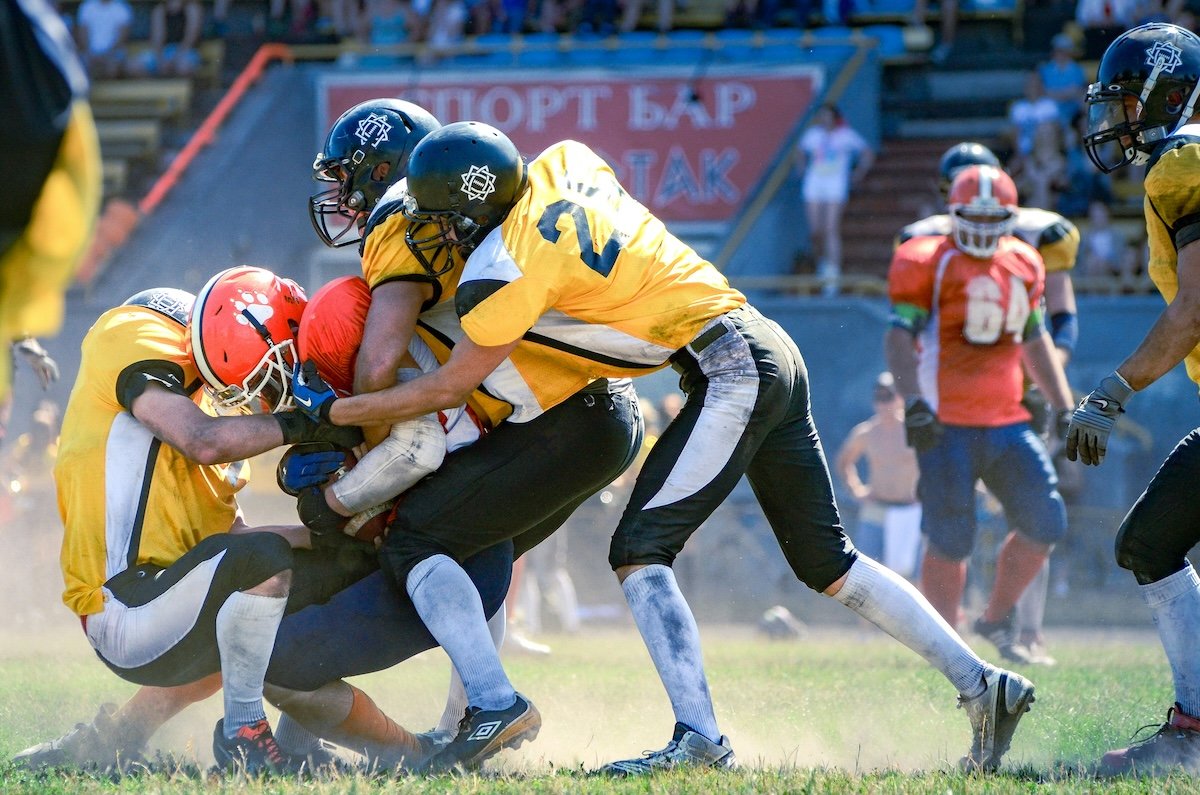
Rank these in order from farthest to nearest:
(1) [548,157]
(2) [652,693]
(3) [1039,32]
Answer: (3) [1039,32]
(2) [652,693]
(1) [548,157]

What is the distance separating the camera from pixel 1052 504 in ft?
23.0

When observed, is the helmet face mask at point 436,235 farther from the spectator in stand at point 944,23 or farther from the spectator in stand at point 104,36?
the spectator in stand at point 104,36

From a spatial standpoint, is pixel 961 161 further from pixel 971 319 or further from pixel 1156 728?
pixel 1156 728

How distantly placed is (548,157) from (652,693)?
8.16ft

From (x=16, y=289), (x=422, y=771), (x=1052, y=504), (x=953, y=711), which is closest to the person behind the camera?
(x=16, y=289)

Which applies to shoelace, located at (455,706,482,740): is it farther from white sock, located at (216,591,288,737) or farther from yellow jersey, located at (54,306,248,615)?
yellow jersey, located at (54,306,248,615)

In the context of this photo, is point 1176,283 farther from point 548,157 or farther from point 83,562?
point 83,562

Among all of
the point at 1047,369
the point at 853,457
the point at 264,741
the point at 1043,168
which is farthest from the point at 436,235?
the point at 1043,168

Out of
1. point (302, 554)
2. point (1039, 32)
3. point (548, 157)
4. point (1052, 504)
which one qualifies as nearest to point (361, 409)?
point (302, 554)

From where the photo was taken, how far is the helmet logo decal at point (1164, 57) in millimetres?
4512

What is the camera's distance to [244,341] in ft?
14.2

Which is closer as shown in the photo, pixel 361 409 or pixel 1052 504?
pixel 361 409

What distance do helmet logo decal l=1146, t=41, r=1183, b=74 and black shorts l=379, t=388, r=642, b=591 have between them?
1892 millimetres

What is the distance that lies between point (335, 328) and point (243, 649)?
0.95 meters
